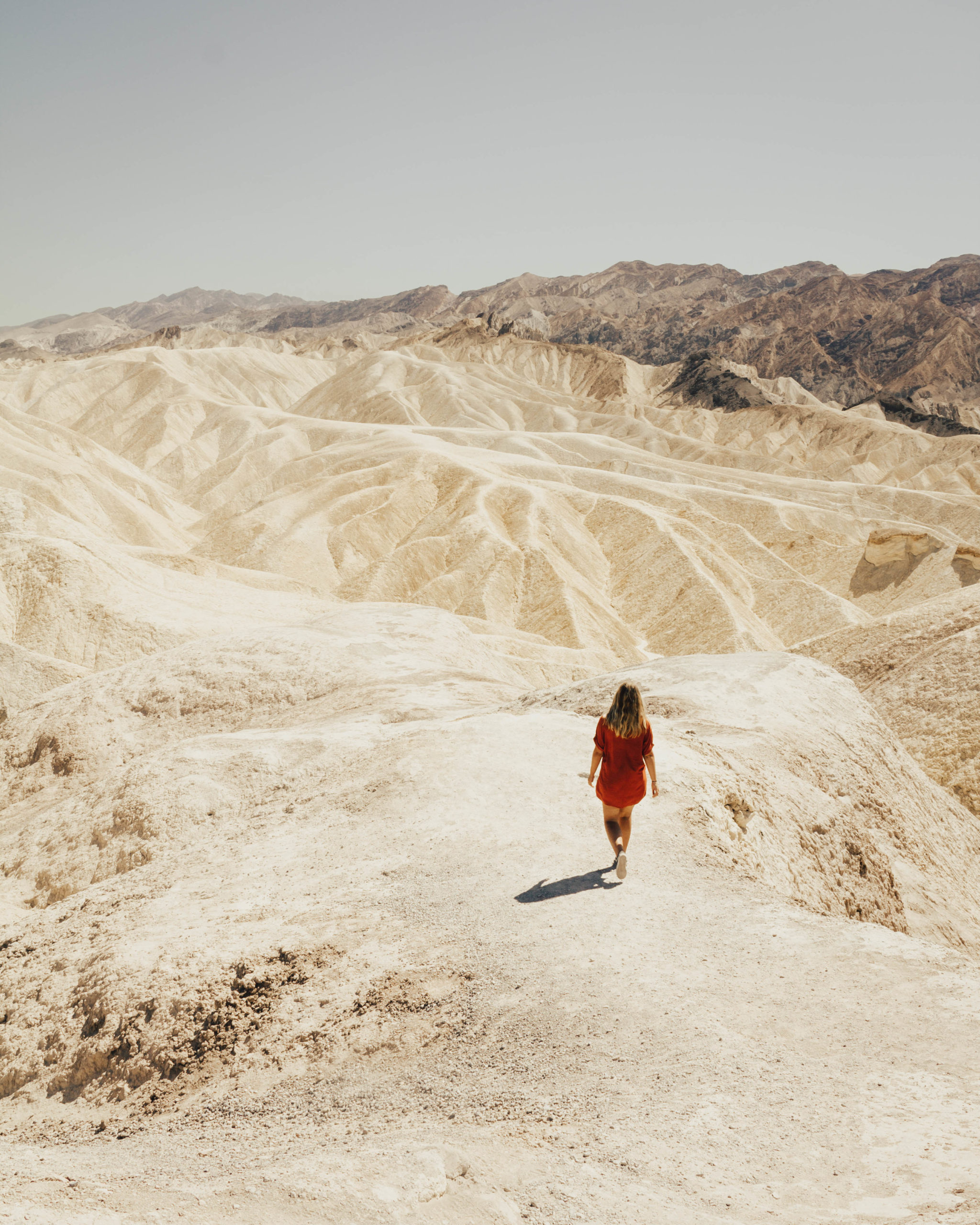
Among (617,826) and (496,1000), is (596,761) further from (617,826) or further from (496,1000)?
(496,1000)

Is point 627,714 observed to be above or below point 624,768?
above

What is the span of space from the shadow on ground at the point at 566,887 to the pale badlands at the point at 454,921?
3 centimetres

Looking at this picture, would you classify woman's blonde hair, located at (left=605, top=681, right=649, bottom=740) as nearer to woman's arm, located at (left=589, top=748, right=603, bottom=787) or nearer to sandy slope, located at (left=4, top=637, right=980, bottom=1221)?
woman's arm, located at (left=589, top=748, right=603, bottom=787)

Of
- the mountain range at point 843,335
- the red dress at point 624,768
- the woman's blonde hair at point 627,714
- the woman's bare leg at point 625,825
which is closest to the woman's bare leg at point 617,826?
the woman's bare leg at point 625,825

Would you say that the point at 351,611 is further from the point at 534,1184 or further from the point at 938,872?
the point at 534,1184

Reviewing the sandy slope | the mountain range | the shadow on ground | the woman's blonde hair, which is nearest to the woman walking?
the woman's blonde hair

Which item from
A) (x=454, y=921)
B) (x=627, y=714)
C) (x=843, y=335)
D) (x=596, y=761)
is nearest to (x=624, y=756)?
(x=596, y=761)

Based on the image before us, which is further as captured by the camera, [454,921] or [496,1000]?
[454,921]

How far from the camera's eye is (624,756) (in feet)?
23.1

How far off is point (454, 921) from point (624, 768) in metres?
1.94

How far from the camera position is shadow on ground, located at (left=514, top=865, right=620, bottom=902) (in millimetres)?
6938

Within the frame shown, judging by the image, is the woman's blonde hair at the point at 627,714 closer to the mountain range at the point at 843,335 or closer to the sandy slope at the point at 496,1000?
the sandy slope at the point at 496,1000

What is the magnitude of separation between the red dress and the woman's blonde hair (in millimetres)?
55

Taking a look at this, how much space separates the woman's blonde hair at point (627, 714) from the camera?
6930 millimetres
